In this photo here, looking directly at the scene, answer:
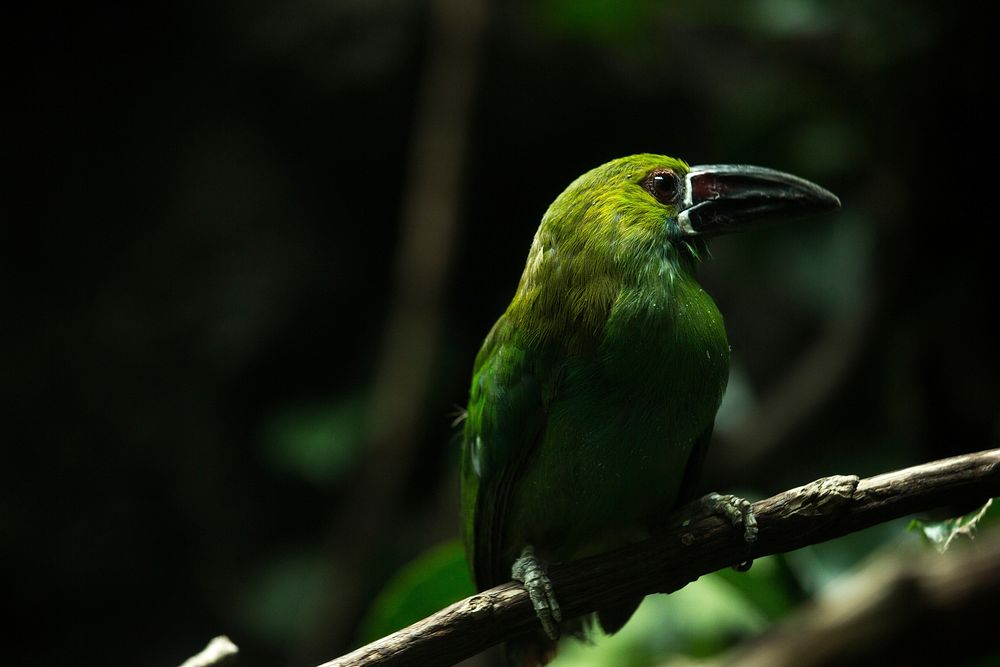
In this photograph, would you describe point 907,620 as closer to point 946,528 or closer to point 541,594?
point 946,528

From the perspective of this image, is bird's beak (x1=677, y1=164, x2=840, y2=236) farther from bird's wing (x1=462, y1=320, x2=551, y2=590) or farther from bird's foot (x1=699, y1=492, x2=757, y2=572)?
bird's foot (x1=699, y1=492, x2=757, y2=572)

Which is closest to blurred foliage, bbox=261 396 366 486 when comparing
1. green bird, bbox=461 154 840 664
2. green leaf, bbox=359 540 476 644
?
green leaf, bbox=359 540 476 644

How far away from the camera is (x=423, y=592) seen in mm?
3119

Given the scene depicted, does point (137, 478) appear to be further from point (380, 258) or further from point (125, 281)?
point (380, 258)

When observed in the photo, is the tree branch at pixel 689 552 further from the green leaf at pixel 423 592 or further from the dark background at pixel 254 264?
the dark background at pixel 254 264

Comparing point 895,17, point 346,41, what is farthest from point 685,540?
point 346,41

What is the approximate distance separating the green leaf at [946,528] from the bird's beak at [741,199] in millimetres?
873

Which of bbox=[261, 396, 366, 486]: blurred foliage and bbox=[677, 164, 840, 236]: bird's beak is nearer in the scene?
bbox=[677, 164, 840, 236]: bird's beak

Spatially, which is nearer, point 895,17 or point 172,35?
point 895,17

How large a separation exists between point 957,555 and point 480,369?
4.98ft

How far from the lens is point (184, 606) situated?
6797 mm

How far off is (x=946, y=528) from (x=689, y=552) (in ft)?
2.31

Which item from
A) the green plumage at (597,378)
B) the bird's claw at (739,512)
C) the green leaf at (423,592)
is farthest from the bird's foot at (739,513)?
the green leaf at (423,592)

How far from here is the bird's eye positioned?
2.79 meters
